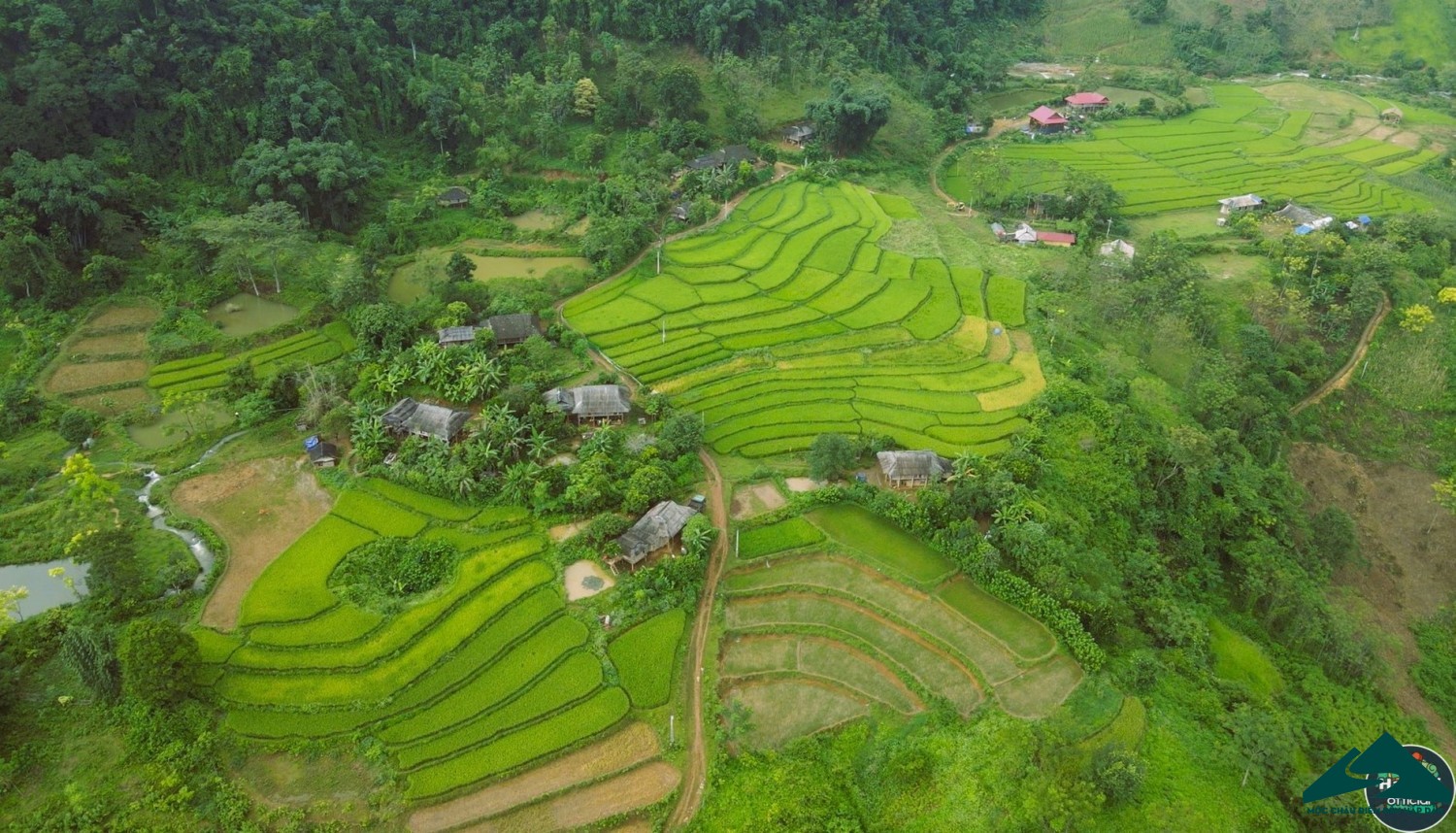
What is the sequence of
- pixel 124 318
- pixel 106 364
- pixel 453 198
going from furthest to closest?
pixel 453 198 → pixel 124 318 → pixel 106 364

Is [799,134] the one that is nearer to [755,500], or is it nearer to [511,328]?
[511,328]

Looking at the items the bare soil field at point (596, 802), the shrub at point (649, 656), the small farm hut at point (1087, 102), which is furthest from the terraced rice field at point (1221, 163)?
the bare soil field at point (596, 802)

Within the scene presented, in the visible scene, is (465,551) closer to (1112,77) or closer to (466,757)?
(466,757)

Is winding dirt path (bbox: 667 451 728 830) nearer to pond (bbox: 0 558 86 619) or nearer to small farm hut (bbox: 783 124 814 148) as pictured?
pond (bbox: 0 558 86 619)

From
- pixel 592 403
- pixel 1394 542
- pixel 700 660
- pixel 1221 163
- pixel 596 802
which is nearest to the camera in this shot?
pixel 596 802

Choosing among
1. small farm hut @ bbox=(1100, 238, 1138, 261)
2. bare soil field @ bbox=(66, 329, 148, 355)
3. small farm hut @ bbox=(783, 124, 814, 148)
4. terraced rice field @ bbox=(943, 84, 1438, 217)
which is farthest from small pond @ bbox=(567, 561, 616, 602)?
small farm hut @ bbox=(783, 124, 814, 148)

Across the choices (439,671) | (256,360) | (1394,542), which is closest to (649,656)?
(439,671)

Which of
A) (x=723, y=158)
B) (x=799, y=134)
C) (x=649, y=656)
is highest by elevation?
(x=723, y=158)

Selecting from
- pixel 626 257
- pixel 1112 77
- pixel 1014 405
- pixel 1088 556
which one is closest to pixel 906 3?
pixel 1112 77
